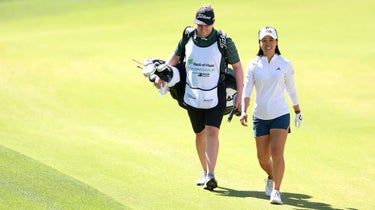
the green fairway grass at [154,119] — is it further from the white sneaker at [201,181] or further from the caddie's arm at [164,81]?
the caddie's arm at [164,81]

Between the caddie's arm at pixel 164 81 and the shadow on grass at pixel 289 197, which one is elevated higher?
the caddie's arm at pixel 164 81

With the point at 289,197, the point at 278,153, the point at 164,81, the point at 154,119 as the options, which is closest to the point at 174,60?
the point at 164,81

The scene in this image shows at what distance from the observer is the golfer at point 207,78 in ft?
34.1

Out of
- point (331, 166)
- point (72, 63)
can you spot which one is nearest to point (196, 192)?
point (331, 166)

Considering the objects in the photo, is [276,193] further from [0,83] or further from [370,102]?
[0,83]

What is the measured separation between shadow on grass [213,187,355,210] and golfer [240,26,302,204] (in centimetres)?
24

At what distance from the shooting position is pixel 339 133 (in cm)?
1521

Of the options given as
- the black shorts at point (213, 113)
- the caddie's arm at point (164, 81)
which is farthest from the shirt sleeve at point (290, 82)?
the caddie's arm at point (164, 81)

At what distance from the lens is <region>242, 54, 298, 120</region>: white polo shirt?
391 inches

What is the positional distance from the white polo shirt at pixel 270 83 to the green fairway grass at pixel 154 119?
1.07 m

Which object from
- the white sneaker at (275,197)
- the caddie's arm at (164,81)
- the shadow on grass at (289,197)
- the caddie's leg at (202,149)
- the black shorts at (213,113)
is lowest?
the shadow on grass at (289,197)

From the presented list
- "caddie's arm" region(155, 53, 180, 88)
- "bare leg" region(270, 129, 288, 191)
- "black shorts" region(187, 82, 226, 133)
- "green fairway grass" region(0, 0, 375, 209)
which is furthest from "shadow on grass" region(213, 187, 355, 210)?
"caddie's arm" region(155, 53, 180, 88)

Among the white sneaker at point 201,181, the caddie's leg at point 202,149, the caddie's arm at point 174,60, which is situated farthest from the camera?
the caddie's leg at point 202,149

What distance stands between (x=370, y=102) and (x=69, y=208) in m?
11.0
